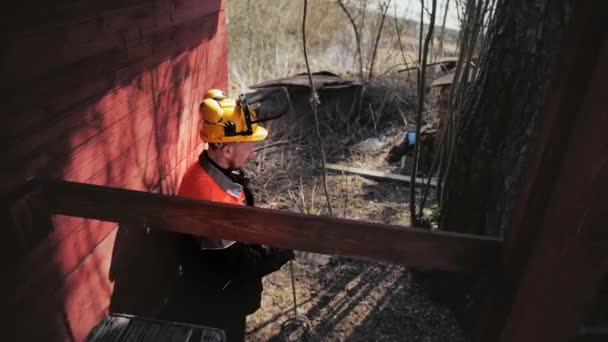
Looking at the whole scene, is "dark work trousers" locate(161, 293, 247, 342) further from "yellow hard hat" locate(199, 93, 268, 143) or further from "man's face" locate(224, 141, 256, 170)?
"yellow hard hat" locate(199, 93, 268, 143)

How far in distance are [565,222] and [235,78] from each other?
8.42 metres

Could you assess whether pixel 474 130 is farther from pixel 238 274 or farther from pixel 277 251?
pixel 238 274

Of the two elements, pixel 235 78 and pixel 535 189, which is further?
pixel 235 78

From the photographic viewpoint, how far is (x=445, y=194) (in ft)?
10.5

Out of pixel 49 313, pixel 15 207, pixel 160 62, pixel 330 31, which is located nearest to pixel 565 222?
pixel 15 207

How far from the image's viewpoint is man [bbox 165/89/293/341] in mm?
2225

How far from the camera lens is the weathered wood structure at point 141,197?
3.25ft

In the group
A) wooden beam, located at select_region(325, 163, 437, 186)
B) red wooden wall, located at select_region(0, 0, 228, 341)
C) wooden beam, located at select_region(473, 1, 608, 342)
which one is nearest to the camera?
wooden beam, located at select_region(473, 1, 608, 342)

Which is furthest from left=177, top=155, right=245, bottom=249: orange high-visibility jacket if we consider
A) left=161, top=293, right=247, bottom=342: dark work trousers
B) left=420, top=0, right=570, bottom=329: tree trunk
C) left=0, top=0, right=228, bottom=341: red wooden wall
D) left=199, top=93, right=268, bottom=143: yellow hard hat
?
left=420, top=0, right=570, bottom=329: tree trunk

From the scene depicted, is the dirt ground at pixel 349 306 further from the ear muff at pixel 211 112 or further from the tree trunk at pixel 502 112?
the ear muff at pixel 211 112

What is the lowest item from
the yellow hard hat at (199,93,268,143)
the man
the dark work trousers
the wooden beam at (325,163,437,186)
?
the dark work trousers

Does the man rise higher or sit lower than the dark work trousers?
higher

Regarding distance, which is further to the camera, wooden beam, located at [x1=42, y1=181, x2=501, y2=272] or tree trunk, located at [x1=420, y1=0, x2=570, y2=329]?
tree trunk, located at [x1=420, y1=0, x2=570, y2=329]

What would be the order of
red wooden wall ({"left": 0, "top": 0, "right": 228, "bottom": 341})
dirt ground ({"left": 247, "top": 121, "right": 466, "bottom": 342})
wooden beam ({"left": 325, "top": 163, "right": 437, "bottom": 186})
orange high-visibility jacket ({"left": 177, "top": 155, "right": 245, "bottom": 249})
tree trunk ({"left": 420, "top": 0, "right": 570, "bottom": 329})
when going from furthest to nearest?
wooden beam ({"left": 325, "top": 163, "right": 437, "bottom": 186}), dirt ground ({"left": 247, "top": 121, "right": 466, "bottom": 342}), tree trunk ({"left": 420, "top": 0, "right": 570, "bottom": 329}), orange high-visibility jacket ({"left": 177, "top": 155, "right": 245, "bottom": 249}), red wooden wall ({"left": 0, "top": 0, "right": 228, "bottom": 341})
